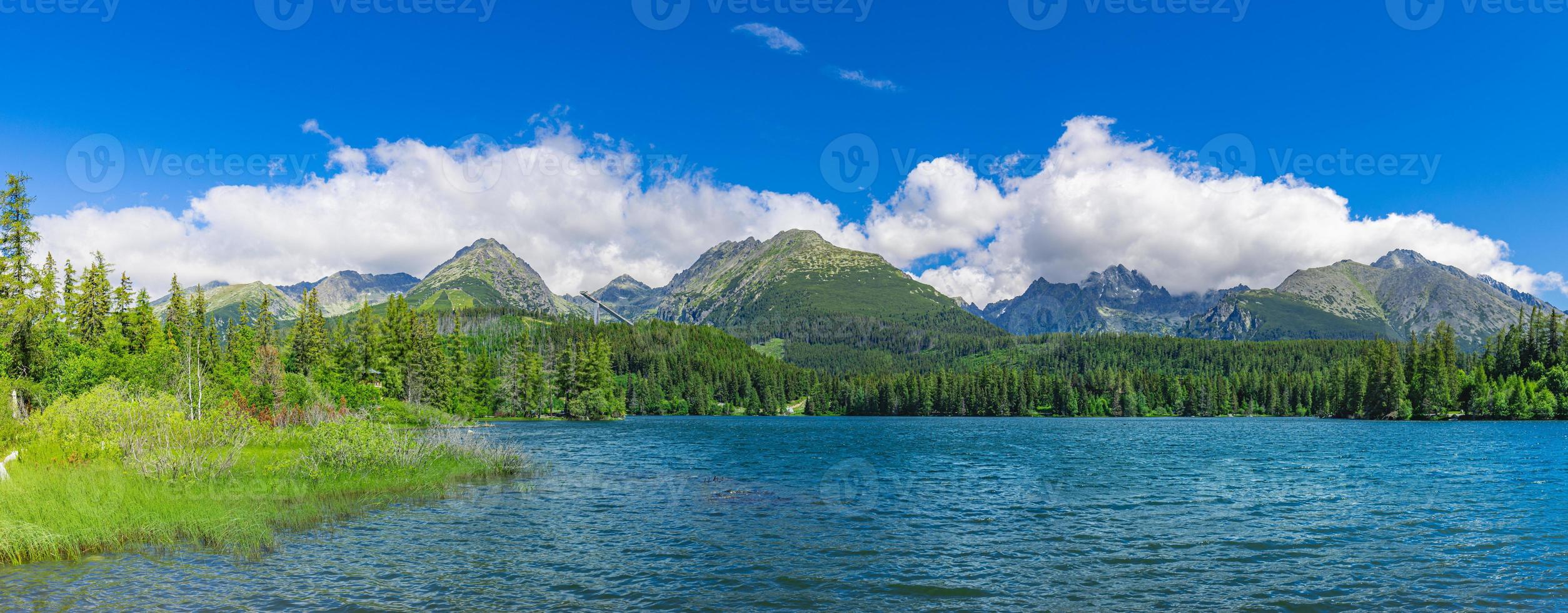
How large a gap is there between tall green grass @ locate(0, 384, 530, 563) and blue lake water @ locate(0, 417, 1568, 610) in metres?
1.98

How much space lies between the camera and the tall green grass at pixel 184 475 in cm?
2697

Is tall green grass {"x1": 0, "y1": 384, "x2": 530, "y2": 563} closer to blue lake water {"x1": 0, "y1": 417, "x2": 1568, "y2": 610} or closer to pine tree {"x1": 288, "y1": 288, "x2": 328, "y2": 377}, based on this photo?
blue lake water {"x1": 0, "y1": 417, "x2": 1568, "y2": 610}

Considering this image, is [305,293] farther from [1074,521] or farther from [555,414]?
[1074,521]

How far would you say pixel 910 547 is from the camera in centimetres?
3073

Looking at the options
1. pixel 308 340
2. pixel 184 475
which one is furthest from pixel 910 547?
pixel 308 340

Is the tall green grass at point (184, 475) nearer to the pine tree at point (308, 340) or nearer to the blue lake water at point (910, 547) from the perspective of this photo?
the blue lake water at point (910, 547)

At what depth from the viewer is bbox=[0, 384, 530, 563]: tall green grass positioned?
88.5 feet

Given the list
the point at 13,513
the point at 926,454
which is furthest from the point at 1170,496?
the point at 13,513

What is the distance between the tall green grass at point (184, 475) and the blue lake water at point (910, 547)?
1.98 m

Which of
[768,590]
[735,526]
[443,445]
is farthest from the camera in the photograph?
[443,445]

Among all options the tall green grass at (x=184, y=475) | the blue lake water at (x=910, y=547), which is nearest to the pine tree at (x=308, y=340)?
the tall green grass at (x=184, y=475)

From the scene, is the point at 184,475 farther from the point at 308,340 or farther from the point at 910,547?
the point at 308,340

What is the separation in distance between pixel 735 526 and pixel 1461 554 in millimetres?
27437

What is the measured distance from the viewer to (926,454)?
80.0 meters
